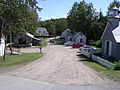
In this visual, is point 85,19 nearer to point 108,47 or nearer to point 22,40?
point 22,40

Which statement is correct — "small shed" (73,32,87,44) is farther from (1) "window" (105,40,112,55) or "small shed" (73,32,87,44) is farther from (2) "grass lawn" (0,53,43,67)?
(2) "grass lawn" (0,53,43,67)

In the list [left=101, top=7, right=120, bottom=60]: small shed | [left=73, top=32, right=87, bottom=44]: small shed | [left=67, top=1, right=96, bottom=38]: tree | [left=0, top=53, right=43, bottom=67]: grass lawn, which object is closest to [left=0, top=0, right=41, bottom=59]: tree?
[left=0, top=53, right=43, bottom=67]: grass lawn

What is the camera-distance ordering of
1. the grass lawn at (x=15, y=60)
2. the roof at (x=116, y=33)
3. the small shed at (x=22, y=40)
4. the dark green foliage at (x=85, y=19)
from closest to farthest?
the grass lawn at (x=15, y=60) → the roof at (x=116, y=33) → the small shed at (x=22, y=40) → the dark green foliage at (x=85, y=19)

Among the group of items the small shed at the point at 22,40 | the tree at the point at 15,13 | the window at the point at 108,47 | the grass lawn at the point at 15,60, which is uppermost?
the tree at the point at 15,13

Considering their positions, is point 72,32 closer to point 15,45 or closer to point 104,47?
point 15,45

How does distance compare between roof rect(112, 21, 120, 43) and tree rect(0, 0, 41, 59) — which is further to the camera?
roof rect(112, 21, 120, 43)

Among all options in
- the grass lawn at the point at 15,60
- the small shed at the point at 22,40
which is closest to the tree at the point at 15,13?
the grass lawn at the point at 15,60

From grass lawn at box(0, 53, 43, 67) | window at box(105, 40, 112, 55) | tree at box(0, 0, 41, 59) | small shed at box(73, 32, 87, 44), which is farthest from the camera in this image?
small shed at box(73, 32, 87, 44)

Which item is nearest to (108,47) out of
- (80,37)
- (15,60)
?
(15,60)

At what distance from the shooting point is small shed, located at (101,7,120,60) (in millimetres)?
21766

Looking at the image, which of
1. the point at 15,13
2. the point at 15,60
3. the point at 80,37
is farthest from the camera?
the point at 80,37

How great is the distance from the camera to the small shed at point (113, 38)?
2177 cm

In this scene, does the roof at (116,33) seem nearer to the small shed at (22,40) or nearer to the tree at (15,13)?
the tree at (15,13)

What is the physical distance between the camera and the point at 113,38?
885 inches
